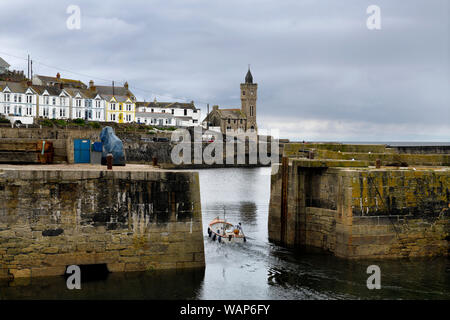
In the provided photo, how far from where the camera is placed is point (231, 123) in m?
140

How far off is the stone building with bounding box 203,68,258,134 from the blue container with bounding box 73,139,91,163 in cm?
11221

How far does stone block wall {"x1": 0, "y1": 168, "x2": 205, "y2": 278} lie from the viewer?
17.8 meters

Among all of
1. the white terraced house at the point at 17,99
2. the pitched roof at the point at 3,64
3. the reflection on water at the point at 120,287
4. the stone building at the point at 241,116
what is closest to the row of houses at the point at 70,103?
the white terraced house at the point at 17,99

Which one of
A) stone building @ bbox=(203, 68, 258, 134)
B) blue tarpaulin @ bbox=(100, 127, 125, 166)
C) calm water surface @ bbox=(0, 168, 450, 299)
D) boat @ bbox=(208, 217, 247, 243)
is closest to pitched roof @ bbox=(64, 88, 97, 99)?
stone building @ bbox=(203, 68, 258, 134)

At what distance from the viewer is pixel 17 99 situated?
90.0 metres

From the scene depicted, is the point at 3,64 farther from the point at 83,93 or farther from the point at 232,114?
the point at 232,114

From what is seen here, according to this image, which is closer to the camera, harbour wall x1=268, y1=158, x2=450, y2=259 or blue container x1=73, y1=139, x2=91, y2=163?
harbour wall x1=268, y1=158, x2=450, y2=259

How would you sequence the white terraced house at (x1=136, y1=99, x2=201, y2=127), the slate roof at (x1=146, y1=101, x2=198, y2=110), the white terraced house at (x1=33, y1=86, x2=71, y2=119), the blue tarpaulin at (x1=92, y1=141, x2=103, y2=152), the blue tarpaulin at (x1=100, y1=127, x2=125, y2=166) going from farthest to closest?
the slate roof at (x1=146, y1=101, x2=198, y2=110) < the white terraced house at (x1=136, y1=99, x2=201, y2=127) < the white terraced house at (x1=33, y1=86, x2=71, y2=119) < the blue tarpaulin at (x1=92, y1=141, x2=103, y2=152) < the blue tarpaulin at (x1=100, y1=127, x2=125, y2=166)

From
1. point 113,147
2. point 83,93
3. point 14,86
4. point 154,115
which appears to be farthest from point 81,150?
point 154,115

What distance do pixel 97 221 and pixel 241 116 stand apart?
125868 millimetres

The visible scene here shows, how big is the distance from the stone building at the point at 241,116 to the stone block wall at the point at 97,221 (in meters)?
117

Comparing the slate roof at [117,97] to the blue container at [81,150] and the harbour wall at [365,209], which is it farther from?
the harbour wall at [365,209]

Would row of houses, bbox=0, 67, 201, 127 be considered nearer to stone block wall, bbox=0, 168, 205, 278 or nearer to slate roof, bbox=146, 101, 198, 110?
slate roof, bbox=146, 101, 198, 110

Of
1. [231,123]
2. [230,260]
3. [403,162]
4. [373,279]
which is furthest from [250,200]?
[231,123]
